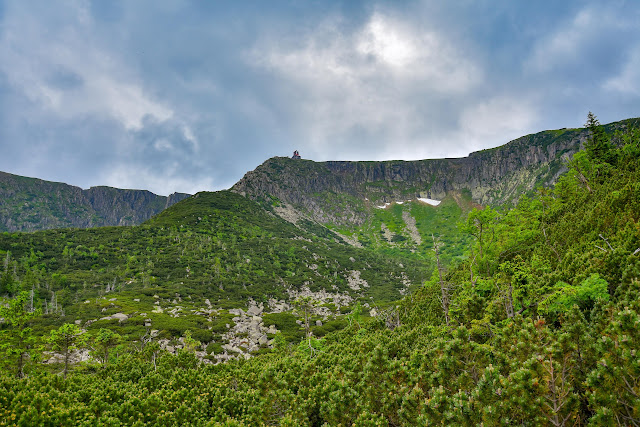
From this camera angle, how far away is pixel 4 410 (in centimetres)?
855

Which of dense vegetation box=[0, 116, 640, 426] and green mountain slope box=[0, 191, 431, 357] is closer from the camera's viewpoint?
dense vegetation box=[0, 116, 640, 426]

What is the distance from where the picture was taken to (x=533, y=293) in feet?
42.0

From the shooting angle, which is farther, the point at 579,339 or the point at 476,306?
the point at 476,306

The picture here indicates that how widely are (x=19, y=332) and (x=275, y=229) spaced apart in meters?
165

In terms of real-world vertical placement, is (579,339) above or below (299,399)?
above

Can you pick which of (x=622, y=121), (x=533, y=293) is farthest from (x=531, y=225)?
(x=622, y=121)

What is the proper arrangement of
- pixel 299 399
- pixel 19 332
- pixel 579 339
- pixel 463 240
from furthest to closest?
pixel 463 240 → pixel 19 332 → pixel 299 399 → pixel 579 339

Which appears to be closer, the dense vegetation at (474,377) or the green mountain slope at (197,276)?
the dense vegetation at (474,377)

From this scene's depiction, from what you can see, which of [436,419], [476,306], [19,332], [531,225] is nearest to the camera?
[436,419]

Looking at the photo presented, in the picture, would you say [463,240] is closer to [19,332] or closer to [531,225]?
[531,225]

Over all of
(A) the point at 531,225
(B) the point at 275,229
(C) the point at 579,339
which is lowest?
(C) the point at 579,339

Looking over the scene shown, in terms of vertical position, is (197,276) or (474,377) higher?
(474,377)

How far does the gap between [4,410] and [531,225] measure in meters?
36.3

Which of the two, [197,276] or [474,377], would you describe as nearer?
[474,377]
